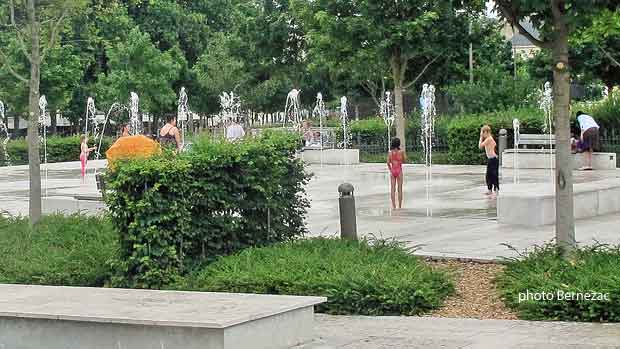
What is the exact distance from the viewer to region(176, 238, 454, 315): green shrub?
980 cm

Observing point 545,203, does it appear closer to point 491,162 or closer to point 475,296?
point 491,162

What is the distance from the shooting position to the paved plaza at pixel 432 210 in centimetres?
1364

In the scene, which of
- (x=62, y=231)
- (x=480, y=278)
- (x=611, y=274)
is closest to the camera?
(x=611, y=274)

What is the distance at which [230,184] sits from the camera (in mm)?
11633

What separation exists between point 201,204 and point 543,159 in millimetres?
17819

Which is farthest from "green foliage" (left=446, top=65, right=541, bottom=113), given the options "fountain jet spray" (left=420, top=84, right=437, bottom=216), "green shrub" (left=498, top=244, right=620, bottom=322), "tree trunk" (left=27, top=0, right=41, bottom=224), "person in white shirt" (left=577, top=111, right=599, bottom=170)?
"green shrub" (left=498, top=244, right=620, bottom=322)

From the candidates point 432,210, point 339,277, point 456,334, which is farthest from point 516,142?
point 456,334

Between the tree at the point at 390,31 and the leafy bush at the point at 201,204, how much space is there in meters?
18.5

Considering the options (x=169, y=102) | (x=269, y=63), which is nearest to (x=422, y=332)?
(x=269, y=63)

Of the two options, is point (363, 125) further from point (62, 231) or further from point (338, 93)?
point (62, 231)

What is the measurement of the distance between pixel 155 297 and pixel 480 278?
11.7 ft

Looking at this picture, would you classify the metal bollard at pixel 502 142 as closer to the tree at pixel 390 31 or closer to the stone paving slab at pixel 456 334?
the tree at pixel 390 31

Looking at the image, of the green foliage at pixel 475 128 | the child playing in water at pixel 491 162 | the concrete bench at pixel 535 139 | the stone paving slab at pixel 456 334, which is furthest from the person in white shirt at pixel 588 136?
the stone paving slab at pixel 456 334

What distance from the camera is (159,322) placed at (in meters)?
7.80
